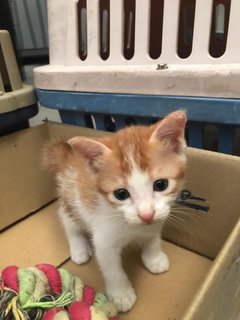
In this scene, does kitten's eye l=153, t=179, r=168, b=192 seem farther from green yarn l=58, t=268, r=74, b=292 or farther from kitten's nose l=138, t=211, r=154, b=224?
green yarn l=58, t=268, r=74, b=292

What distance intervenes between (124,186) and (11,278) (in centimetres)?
30

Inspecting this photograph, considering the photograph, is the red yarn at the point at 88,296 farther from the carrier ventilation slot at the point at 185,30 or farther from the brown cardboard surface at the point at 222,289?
the carrier ventilation slot at the point at 185,30

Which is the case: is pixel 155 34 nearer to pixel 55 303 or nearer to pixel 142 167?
pixel 142 167

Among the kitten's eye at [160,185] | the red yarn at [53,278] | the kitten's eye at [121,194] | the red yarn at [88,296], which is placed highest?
the kitten's eye at [160,185]

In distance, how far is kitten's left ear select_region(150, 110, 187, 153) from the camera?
61 cm

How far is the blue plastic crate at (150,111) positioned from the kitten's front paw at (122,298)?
436mm

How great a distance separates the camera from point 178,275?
2.97 feet

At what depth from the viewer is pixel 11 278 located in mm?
684

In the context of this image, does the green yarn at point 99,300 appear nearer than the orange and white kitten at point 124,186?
No

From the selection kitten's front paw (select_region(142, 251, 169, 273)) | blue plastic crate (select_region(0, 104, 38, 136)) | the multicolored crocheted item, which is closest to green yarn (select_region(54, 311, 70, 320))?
the multicolored crocheted item

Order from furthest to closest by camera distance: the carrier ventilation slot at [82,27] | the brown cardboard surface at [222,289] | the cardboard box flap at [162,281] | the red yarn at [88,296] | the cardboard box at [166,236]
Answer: the carrier ventilation slot at [82,27], the cardboard box flap at [162,281], the red yarn at [88,296], the cardboard box at [166,236], the brown cardboard surface at [222,289]

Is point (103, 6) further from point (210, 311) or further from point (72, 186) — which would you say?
point (210, 311)

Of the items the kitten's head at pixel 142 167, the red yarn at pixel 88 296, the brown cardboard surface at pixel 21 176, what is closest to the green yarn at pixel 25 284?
the red yarn at pixel 88 296

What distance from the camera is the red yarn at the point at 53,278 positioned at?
719 mm
